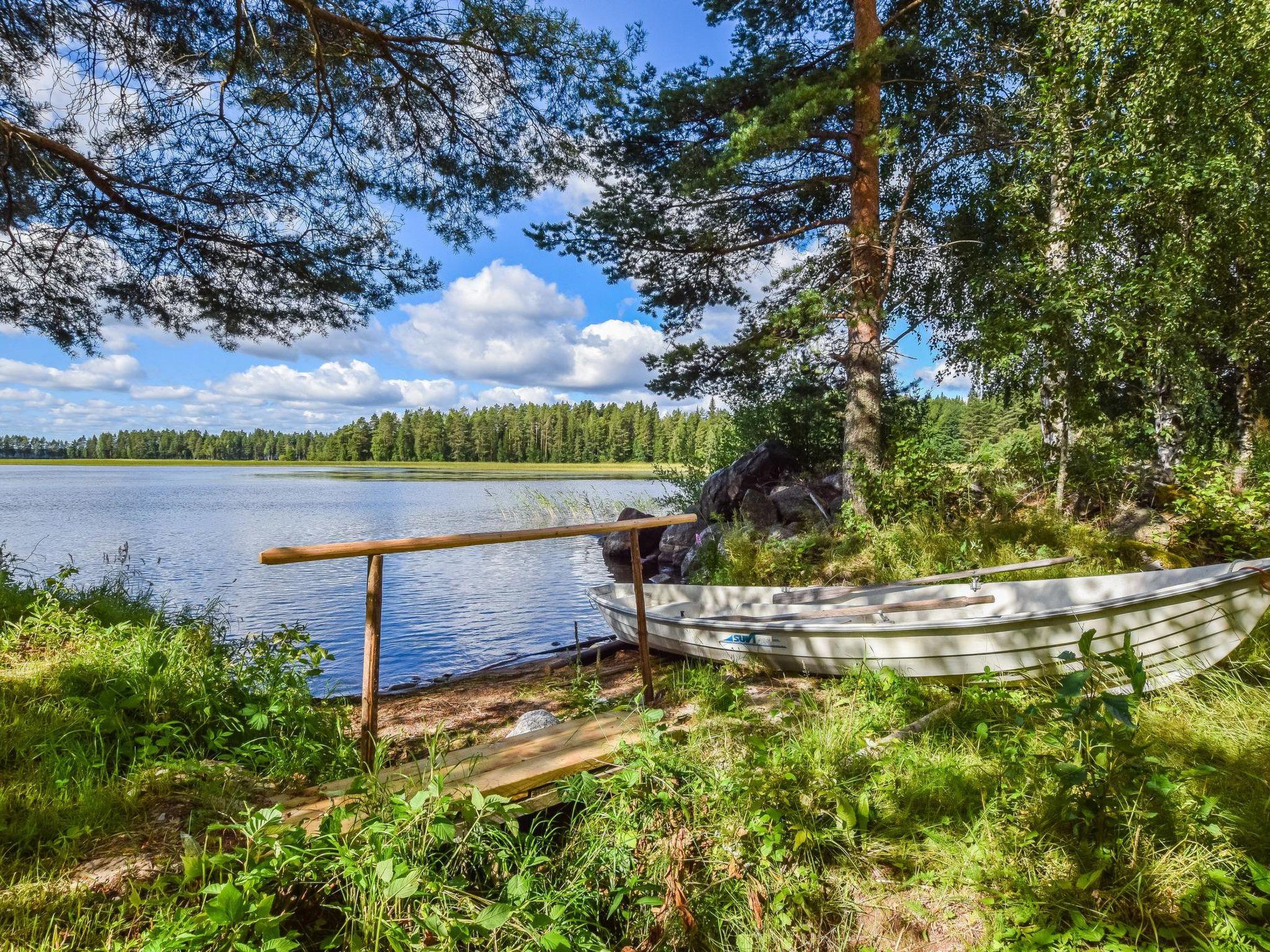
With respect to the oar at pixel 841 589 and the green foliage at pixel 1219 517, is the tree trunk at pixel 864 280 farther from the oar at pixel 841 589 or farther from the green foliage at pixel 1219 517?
the green foliage at pixel 1219 517

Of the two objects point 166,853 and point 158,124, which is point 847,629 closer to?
point 166,853

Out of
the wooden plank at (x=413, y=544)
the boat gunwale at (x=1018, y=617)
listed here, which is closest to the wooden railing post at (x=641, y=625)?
the wooden plank at (x=413, y=544)

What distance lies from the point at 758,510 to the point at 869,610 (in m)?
5.10

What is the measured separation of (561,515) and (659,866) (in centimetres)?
1538

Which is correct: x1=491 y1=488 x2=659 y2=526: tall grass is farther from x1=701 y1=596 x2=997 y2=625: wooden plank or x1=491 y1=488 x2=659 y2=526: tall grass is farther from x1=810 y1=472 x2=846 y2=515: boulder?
x1=701 y1=596 x2=997 y2=625: wooden plank

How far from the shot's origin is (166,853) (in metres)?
2.16

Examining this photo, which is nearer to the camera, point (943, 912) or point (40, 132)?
point (943, 912)

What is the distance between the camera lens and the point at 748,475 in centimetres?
1090

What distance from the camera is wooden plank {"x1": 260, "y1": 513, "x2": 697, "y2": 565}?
8.07 feet

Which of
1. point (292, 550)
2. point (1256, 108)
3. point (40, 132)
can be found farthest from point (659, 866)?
point (1256, 108)

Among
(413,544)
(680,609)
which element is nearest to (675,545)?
(680,609)

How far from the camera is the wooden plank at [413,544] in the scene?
246cm

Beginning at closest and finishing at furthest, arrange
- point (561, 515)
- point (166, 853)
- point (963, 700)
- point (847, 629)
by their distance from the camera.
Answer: point (166, 853)
point (963, 700)
point (847, 629)
point (561, 515)

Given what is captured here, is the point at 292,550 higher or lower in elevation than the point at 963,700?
higher
